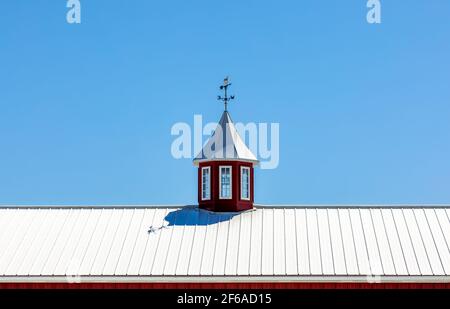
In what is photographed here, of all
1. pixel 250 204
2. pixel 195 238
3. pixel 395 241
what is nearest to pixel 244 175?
pixel 250 204

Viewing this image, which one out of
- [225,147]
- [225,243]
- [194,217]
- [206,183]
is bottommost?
[225,243]

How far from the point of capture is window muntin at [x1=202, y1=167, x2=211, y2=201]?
34094mm

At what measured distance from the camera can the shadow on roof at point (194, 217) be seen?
3225cm

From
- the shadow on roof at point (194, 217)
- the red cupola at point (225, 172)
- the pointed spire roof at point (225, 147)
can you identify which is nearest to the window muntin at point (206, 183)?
the red cupola at point (225, 172)

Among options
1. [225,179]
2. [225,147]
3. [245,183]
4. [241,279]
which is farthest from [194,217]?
[241,279]

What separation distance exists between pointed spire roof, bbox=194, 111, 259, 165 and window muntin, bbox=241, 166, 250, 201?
437 millimetres

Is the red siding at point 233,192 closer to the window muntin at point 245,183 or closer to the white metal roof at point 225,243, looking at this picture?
the window muntin at point 245,183

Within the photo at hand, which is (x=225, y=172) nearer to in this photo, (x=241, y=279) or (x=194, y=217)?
(x=194, y=217)

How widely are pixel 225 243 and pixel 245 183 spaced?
15.9ft

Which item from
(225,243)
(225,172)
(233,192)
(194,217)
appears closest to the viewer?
(225,243)

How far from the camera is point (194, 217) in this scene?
3284 cm

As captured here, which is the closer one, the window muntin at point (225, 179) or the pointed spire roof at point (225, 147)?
the window muntin at point (225, 179)

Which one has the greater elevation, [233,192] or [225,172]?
[225,172]
